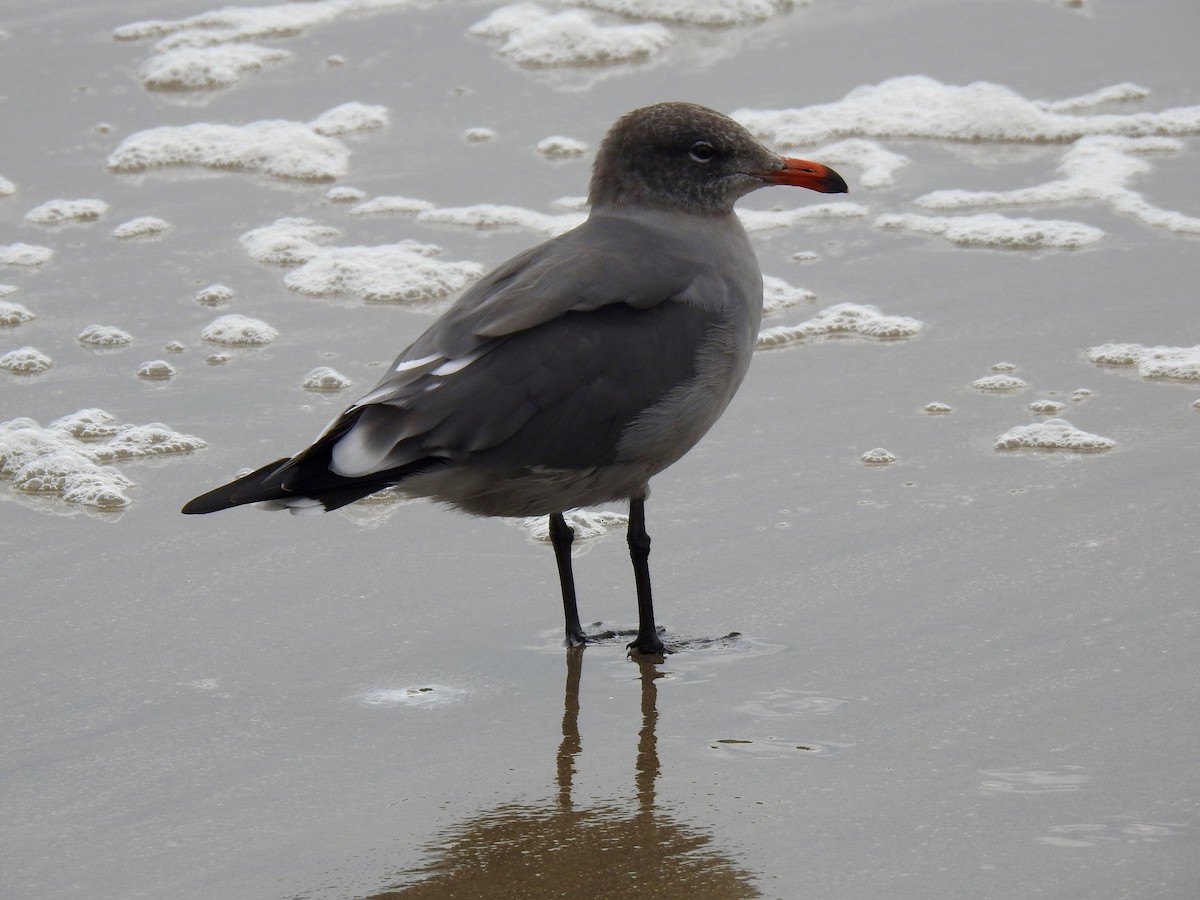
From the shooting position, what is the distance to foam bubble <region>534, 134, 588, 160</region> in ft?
26.7

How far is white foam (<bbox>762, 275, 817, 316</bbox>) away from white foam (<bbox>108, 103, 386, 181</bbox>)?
2.68m

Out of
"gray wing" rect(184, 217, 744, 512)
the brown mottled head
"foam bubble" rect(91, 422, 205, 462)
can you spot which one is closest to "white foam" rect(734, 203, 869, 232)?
the brown mottled head

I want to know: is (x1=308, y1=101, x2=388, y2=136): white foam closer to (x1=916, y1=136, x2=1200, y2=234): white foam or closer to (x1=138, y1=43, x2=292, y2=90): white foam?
(x1=138, y1=43, x2=292, y2=90): white foam

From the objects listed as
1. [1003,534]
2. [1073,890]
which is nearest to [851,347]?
[1003,534]

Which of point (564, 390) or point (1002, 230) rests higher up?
point (564, 390)

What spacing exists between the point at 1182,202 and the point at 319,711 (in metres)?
4.93

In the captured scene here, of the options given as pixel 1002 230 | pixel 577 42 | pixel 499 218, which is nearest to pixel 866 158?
pixel 1002 230

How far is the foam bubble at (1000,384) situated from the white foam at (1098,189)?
1765 millimetres

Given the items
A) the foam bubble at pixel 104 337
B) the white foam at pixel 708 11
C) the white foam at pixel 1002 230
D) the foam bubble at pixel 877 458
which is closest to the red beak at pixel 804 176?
the foam bubble at pixel 877 458

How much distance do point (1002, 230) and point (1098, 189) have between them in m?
0.75

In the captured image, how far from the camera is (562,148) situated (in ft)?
26.8

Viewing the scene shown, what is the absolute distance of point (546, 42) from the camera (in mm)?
9828

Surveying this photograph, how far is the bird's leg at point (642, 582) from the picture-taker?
4047 millimetres

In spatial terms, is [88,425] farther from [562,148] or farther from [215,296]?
[562,148]
